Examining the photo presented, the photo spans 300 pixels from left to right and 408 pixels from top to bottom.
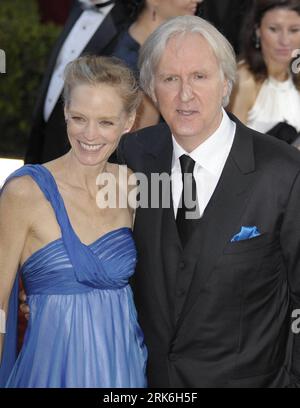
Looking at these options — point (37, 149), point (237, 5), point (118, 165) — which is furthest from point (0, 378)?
point (237, 5)

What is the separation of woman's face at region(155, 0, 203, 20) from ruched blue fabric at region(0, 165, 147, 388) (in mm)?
2245

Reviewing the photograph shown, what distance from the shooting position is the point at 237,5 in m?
6.26

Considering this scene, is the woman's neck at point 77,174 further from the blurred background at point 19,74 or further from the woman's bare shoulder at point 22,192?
the blurred background at point 19,74

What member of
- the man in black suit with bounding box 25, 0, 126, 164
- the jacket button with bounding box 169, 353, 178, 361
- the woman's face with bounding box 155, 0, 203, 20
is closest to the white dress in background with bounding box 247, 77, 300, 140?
the woman's face with bounding box 155, 0, 203, 20

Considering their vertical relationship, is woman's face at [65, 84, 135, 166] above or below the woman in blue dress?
above

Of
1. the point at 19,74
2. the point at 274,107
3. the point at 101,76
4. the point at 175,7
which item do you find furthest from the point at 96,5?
the point at 19,74

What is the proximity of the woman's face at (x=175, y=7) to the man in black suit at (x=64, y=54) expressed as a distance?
301 millimetres

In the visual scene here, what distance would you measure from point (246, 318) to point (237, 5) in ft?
10.6

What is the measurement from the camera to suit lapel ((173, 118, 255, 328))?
3.47 meters

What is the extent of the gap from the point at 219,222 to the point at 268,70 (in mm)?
2601

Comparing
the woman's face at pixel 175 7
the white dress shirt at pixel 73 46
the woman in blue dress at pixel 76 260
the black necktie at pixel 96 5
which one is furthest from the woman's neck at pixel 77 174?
the black necktie at pixel 96 5

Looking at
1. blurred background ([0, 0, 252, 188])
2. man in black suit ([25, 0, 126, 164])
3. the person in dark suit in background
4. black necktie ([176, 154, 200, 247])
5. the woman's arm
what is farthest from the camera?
blurred background ([0, 0, 252, 188])

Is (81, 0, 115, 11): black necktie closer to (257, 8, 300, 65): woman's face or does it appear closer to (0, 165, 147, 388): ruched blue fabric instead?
(257, 8, 300, 65): woman's face

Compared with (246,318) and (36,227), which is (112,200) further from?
(246,318)
